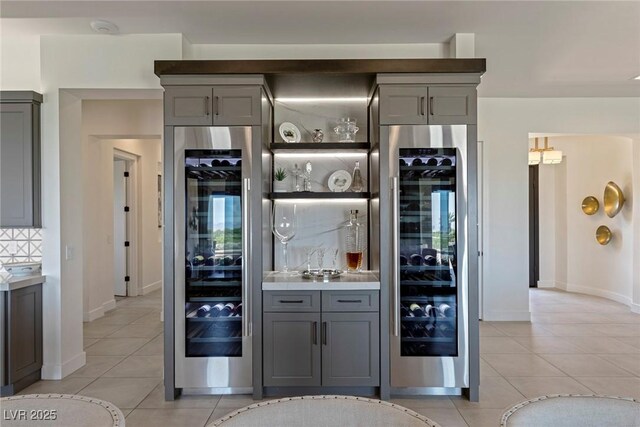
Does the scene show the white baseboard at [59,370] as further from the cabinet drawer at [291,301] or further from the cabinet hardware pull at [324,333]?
the cabinet hardware pull at [324,333]

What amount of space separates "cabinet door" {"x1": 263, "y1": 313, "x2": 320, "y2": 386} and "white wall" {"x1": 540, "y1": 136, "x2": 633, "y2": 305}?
5.88 meters

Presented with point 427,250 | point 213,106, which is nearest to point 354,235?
point 427,250

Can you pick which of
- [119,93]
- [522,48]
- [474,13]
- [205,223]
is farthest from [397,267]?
[119,93]

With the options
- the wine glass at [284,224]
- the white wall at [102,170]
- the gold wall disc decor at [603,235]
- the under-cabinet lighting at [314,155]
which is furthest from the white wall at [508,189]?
the white wall at [102,170]

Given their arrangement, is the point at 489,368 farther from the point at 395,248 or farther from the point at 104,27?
the point at 104,27

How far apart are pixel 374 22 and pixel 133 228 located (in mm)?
5806

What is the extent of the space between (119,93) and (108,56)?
311mm

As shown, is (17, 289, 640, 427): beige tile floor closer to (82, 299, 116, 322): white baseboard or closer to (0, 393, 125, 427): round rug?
(82, 299, 116, 322): white baseboard

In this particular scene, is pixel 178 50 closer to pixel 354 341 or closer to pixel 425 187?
pixel 425 187

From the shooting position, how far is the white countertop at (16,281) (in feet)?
10.4

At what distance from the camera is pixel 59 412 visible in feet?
4.03

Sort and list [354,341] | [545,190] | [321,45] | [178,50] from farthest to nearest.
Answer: [545,190], [321,45], [178,50], [354,341]

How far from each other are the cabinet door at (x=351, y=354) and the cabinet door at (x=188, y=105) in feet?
5.83

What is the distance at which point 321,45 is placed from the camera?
149 inches
